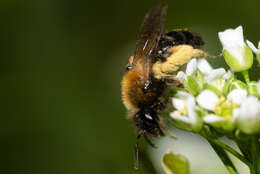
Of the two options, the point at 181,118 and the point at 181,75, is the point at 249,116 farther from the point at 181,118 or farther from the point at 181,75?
the point at 181,75

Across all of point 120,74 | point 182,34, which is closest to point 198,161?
point 182,34

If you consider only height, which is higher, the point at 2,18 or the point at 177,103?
the point at 2,18

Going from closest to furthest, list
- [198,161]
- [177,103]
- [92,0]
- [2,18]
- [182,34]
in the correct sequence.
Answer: [177,103]
[182,34]
[198,161]
[2,18]
[92,0]

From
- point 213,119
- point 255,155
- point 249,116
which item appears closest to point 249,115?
point 249,116

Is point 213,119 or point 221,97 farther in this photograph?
point 221,97

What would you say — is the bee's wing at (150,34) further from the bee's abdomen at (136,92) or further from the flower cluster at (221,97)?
the flower cluster at (221,97)

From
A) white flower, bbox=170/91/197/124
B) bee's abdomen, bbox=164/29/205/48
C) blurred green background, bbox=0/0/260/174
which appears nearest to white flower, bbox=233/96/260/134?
white flower, bbox=170/91/197/124

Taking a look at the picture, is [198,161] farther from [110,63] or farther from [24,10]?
[24,10]
